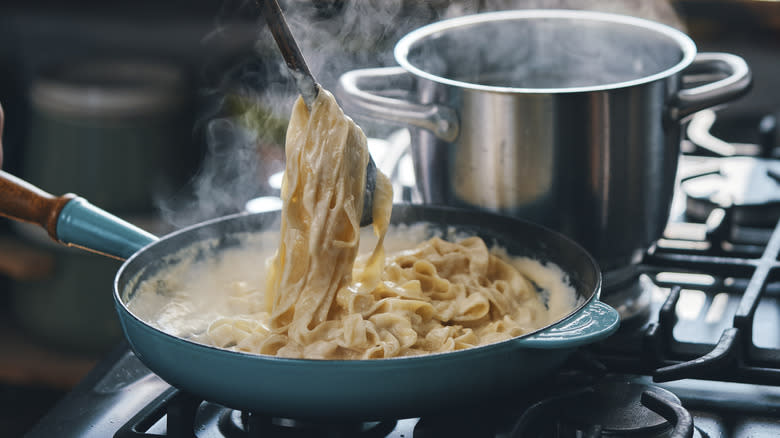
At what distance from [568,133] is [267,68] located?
4.95ft

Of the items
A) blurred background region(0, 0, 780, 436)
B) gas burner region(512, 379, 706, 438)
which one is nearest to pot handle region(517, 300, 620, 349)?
gas burner region(512, 379, 706, 438)

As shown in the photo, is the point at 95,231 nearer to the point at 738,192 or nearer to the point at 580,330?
the point at 580,330

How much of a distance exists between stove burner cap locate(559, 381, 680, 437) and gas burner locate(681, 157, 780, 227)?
49 centimetres

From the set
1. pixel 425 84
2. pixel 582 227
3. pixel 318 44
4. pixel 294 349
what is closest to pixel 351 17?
pixel 318 44

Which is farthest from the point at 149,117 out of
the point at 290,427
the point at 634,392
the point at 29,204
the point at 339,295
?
the point at 634,392

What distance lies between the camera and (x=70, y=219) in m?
1.12

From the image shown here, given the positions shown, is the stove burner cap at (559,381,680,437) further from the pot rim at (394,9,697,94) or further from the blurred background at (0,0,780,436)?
the blurred background at (0,0,780,436)

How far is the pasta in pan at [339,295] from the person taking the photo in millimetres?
1042

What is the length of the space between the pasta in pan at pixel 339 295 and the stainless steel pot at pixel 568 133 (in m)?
0.10

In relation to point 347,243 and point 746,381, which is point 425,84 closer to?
point 347,243

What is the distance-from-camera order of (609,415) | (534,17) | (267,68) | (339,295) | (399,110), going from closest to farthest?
(609,415) → (339,295) → (399,110) → (534,17) → (267,68)

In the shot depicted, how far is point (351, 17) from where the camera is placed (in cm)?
202

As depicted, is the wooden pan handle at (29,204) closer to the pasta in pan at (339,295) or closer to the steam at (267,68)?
the pasta in pan at (339,295)

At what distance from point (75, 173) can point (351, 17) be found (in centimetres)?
99
